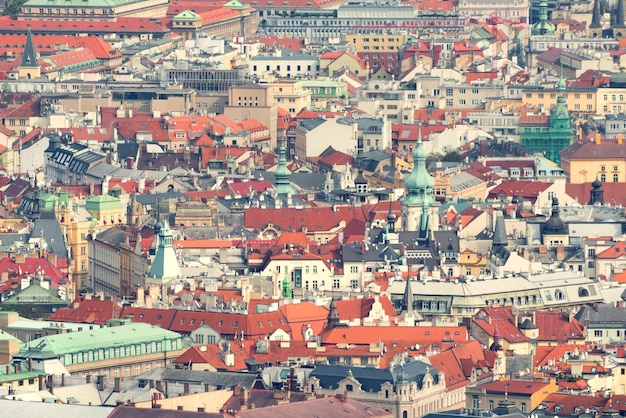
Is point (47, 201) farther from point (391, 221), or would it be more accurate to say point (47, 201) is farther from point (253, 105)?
point (253, 105)

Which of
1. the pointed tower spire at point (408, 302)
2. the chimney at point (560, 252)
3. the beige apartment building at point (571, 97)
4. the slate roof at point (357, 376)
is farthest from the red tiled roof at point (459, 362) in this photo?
the beige apartment building at point (571, 97)

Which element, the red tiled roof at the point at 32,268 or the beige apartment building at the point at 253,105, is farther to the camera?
A: the beige apartment building at the point at 253,105

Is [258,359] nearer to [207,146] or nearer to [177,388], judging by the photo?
[177,388]

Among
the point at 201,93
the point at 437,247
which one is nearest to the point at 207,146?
the point at 201,93

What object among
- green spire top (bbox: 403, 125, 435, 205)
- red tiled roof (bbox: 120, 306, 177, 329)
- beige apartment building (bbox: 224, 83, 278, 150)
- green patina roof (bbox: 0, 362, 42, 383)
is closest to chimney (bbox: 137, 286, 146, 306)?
red tiled roof (bbox: 120, 306, 177, 329)

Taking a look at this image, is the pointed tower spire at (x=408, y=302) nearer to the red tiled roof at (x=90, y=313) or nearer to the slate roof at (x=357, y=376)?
the red tiled roof at (x=90, y=313)

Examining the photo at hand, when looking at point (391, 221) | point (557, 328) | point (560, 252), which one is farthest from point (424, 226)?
point (557, 328)

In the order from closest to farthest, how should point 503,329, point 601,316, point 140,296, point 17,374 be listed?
point 17,374, point 503,329, point 140,296, point 601,316
